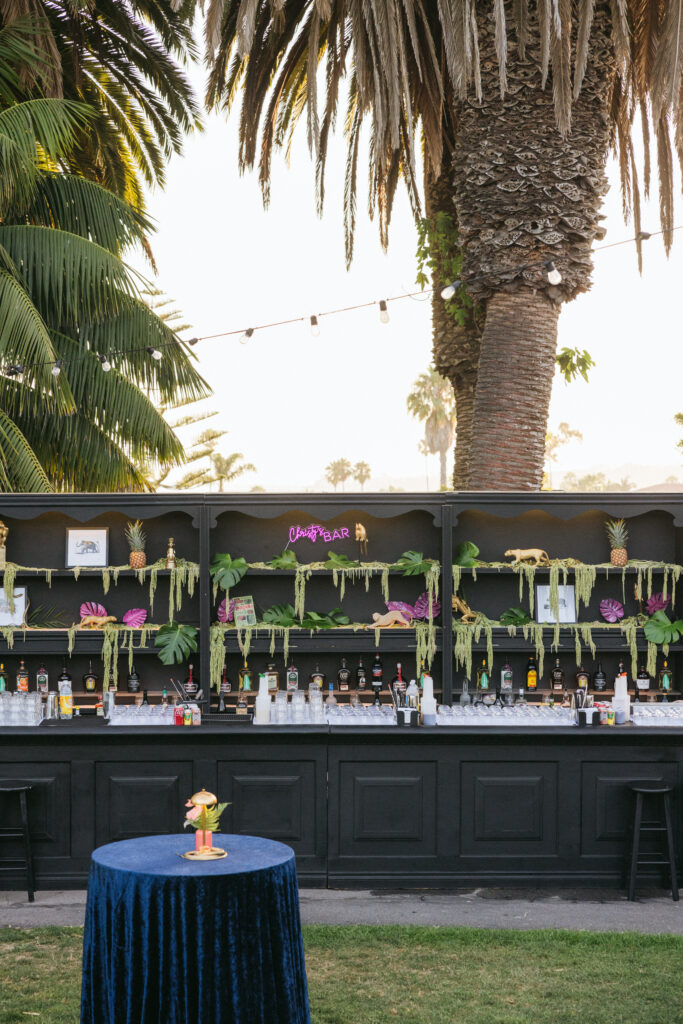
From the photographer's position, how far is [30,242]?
380 inches

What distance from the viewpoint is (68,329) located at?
10977mm

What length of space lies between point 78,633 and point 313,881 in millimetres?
2330

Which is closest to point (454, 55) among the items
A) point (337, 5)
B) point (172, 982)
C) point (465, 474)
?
point (337, 5)

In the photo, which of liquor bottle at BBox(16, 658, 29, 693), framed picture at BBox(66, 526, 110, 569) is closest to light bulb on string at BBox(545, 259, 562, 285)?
framed picture at BBox(66, 526, 110, 569)

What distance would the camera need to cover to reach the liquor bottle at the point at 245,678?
7023mm

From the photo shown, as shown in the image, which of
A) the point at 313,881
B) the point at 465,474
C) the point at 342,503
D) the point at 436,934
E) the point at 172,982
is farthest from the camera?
the point at 465,474

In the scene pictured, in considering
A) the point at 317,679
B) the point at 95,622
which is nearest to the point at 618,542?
the point at 317,679

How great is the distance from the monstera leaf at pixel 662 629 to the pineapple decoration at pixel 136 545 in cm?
345

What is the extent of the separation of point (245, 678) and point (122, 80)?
342 inches

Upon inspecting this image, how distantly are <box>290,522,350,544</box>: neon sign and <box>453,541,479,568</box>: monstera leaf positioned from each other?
2.70 feet

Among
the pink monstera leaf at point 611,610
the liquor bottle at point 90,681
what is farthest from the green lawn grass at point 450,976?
the pink monstera leaf at point 611,610

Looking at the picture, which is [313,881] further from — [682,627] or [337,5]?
[337,5]

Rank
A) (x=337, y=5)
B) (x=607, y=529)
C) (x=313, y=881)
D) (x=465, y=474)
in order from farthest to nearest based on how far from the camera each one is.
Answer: (x=465, y=474) < (x=337, y=5) < (x=607, y=529) < (x=313, y=881)

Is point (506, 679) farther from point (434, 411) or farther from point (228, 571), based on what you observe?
point (434, 411)
